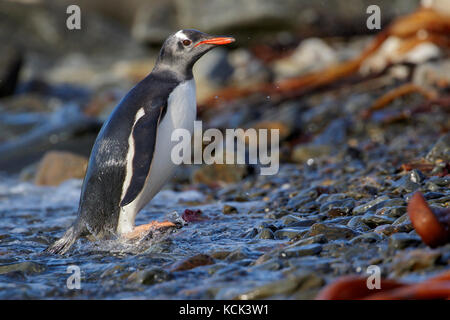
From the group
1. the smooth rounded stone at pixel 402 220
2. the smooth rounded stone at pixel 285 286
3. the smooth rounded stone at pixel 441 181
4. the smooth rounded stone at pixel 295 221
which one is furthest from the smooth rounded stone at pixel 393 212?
the smooth rounded stone at pixel 285 286

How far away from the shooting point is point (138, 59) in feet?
51.5

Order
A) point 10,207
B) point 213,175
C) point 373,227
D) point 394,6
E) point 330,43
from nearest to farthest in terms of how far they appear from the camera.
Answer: point 373,227 < point 10,207 < point 213,175 < point 330,43 < point 394,6

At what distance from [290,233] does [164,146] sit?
38.7 inches

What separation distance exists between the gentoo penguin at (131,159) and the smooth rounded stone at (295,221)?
77cm

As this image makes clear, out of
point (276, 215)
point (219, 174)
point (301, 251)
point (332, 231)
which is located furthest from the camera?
point (219, 174)

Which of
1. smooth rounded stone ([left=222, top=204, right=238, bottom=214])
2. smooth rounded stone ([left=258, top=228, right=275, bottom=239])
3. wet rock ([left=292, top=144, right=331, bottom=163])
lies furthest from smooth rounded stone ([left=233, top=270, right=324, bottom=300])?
wet rock ([left=292, top=144, right=331, bottom=163])

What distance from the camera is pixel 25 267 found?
3.21 m

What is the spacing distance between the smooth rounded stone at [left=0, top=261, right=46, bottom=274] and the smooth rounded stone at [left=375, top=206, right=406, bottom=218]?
1742 mm

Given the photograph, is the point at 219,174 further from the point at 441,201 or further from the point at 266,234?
the point at 441,201

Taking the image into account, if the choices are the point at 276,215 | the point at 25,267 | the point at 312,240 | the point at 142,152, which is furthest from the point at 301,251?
the point at 25,267

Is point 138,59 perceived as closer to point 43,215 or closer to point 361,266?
point 43,215

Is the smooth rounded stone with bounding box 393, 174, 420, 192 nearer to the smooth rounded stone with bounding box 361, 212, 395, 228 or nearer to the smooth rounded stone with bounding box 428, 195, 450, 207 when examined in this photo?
the smooth rounded stone with bounding box 428, 195, 450, 207

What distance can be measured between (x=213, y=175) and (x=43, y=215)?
1.55 metres

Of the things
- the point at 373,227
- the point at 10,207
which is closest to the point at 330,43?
the point at 10,207
